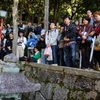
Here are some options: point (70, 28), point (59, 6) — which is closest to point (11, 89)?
point (70, 28)

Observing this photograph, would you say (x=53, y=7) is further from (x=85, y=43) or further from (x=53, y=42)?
(x=85, y=43)

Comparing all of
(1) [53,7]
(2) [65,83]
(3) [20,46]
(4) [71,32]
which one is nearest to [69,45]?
(4) [71,32]

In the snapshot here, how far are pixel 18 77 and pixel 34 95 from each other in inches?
106

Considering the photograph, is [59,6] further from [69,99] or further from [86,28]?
[69,99]

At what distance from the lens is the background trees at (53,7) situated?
50.8 ft

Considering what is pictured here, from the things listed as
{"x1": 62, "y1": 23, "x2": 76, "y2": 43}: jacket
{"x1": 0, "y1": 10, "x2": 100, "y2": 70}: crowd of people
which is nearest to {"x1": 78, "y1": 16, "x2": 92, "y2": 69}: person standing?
{"x1": 0, "y1": 10, "x2": 100, "y2": 70}: crowd of people

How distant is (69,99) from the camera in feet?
12.4

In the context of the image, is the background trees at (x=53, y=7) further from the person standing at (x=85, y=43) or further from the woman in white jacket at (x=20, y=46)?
the person standing at (x=85, y=43)

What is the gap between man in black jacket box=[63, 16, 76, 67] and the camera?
468 centimetres

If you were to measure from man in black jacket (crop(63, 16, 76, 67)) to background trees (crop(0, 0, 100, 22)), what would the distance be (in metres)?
9.92

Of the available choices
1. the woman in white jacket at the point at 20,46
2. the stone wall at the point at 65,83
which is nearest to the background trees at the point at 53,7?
the woman in white jacket at the point at 20,46

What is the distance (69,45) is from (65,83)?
1.18 metres

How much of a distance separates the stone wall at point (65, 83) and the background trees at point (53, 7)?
1062cm

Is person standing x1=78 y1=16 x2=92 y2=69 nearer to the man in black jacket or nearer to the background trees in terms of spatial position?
the man in black jacket
